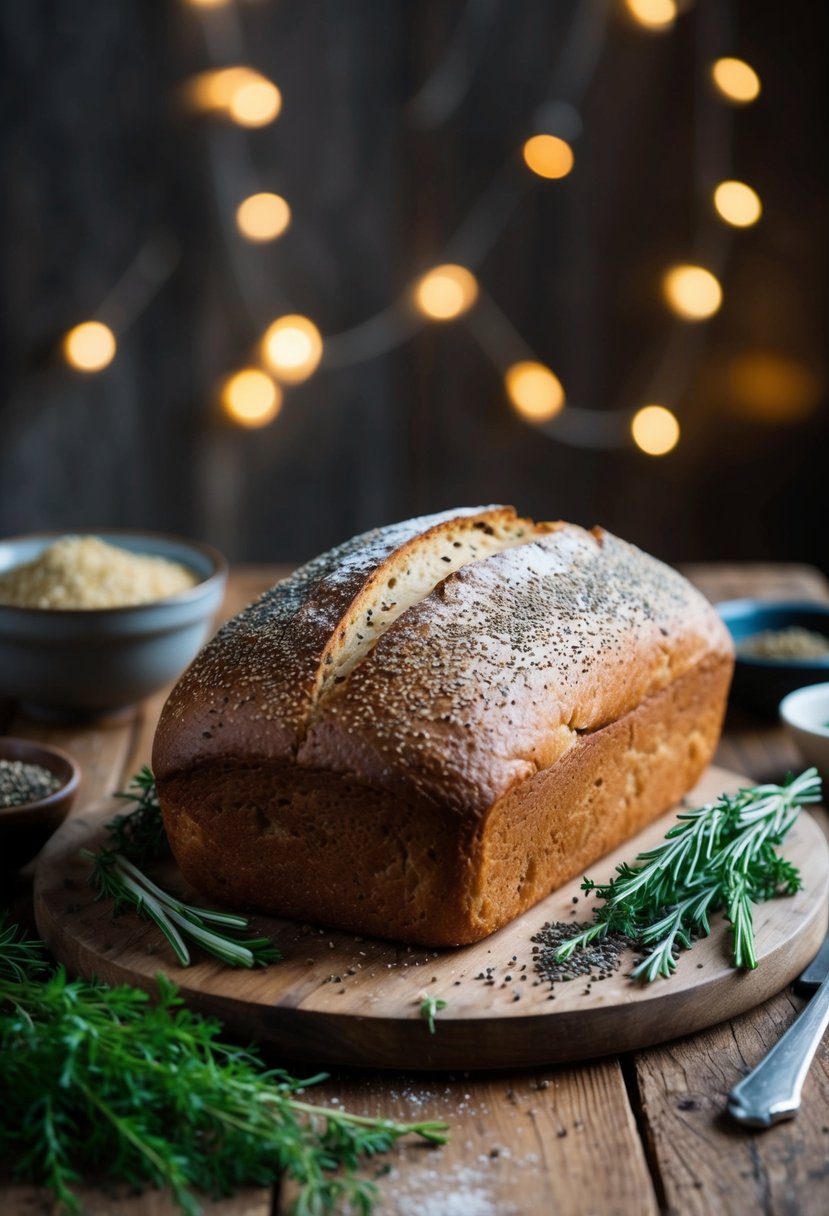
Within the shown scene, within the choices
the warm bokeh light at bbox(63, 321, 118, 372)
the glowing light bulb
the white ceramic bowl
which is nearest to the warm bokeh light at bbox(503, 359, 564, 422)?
the glowing light bulb

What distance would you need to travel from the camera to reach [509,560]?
1976mm

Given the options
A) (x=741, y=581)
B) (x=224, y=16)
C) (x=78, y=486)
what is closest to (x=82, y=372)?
(x=78, y=486)

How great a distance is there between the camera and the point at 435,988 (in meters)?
1.60

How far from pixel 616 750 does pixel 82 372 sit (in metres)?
2.86

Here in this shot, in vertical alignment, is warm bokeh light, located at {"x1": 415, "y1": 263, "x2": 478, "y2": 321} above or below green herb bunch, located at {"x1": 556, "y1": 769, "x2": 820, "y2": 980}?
above

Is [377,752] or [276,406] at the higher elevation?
[377,752]

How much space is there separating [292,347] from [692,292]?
138cm

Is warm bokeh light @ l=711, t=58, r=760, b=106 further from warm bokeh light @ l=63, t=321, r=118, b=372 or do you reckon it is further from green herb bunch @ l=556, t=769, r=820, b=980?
green herb bunch @ l=556, t=769, r=820, b=980

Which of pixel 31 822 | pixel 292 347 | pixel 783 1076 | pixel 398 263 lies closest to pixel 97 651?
pixel 31 822

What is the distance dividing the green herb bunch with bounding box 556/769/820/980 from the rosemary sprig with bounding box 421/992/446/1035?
0.59 ft

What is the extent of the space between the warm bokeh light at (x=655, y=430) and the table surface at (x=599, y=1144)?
110 inches

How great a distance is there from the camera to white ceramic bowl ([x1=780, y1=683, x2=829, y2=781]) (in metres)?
2.29

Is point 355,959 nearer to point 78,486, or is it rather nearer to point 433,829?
point 433,829

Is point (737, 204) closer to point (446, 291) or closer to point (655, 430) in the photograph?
point (655, 430)
